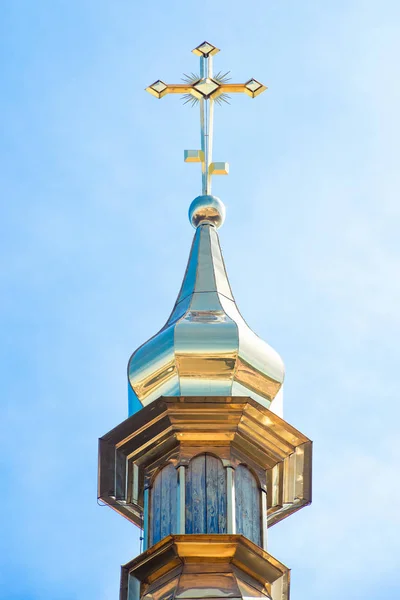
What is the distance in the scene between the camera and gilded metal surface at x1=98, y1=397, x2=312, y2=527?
19.3 metres

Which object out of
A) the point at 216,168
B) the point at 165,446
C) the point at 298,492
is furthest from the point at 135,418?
the point at 216,168

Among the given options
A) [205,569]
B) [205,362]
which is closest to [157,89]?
[205,362]

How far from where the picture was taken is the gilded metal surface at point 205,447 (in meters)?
19.3

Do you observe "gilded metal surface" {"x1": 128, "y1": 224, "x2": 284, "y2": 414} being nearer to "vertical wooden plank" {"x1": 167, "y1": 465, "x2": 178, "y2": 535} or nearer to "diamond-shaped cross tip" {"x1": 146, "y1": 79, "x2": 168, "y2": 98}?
"vertical wooden plank" {"x1": 167, "y1": 465, "x2": 178, "y2": 535}

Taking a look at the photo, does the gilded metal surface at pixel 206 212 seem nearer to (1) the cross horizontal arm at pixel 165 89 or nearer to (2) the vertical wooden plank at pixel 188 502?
(1) the cross horizontal arm at pixel 165 89

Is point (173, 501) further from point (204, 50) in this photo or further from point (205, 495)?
point (204, 50)

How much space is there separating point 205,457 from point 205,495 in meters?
0.51

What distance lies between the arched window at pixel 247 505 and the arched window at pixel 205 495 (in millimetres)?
211

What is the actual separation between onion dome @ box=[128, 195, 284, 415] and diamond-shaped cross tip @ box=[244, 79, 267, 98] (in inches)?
123

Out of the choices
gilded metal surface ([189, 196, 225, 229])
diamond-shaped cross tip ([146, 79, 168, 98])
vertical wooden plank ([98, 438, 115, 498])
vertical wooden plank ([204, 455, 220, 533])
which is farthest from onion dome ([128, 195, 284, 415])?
diamond-shaped cross tip ([146, 79, 168, 98])

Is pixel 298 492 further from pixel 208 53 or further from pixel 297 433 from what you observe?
pixel 208 53

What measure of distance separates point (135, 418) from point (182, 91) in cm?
480

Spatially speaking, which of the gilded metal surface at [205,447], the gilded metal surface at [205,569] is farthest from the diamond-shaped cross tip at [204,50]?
the gilded metal surface at [205,569]

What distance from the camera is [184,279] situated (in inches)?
854
